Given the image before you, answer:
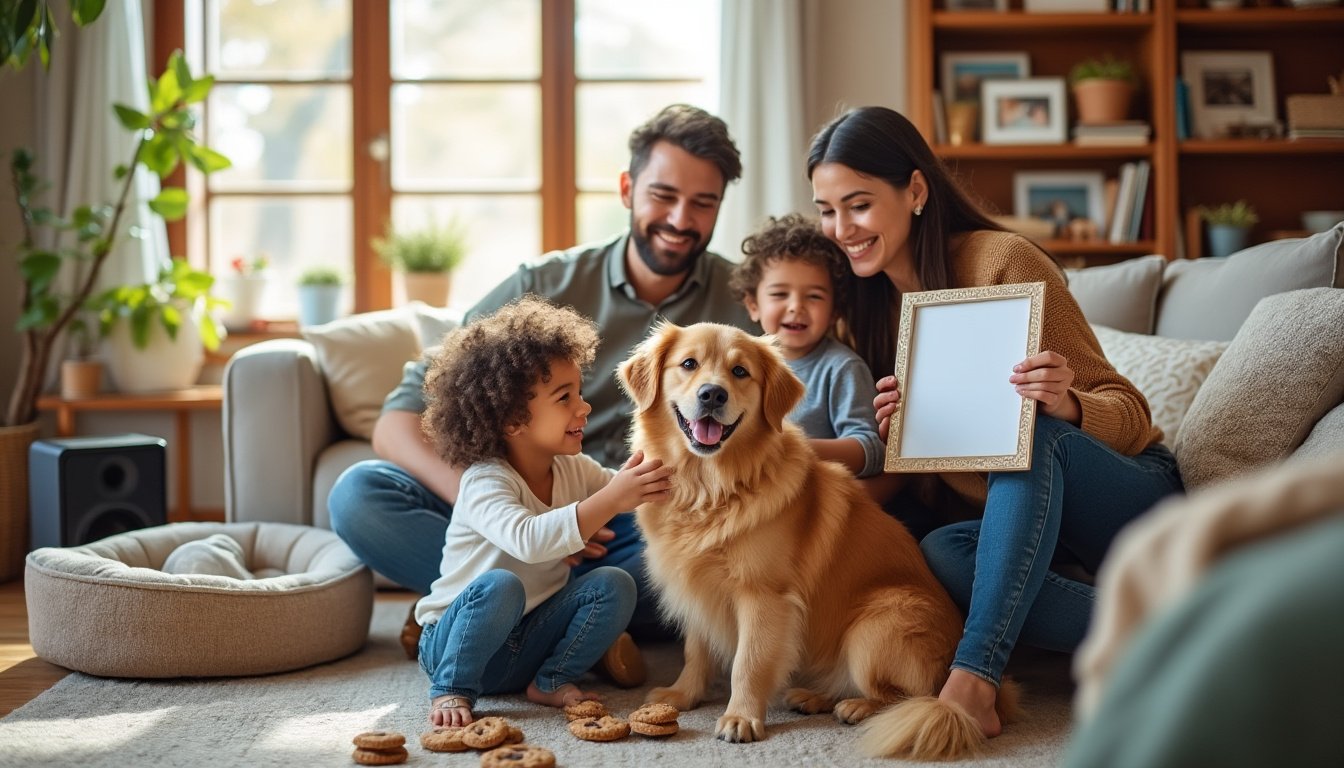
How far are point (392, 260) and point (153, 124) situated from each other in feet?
3.32

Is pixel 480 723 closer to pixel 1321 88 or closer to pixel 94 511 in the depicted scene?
pixel 94 511

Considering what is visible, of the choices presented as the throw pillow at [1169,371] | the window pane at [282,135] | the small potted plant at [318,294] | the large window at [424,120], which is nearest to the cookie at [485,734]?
the throw pillow at [1169,371]

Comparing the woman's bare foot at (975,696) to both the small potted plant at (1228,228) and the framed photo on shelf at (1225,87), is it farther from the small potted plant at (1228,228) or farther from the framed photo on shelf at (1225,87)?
the framed photo on shelf at (1225,87)

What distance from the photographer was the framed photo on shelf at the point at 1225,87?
461 centimetres

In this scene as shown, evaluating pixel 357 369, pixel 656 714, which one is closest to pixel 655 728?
pixel 656 714

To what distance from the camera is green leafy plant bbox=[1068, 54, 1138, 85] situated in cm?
445

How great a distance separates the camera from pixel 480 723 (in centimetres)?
204

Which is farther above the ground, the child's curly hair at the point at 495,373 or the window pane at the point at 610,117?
the window pane at the point at 610,117

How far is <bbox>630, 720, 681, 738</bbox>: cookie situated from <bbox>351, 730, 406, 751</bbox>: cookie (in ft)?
1.33

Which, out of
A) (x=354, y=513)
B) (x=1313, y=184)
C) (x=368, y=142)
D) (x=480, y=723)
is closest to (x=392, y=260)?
(x=368, y=142)

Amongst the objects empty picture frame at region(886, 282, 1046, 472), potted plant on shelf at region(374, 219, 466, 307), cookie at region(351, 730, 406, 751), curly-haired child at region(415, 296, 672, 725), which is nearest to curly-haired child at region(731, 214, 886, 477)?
empty picture frame at region(886, 282, 1046, 472)

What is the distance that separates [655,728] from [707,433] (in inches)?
20.9

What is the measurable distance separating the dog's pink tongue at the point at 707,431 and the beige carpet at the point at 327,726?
53 centimetres

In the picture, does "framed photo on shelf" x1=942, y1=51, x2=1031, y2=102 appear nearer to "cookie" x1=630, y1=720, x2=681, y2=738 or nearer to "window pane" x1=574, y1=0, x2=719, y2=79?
"window pane" x1=574, y1=0, x2=719, y2=79
